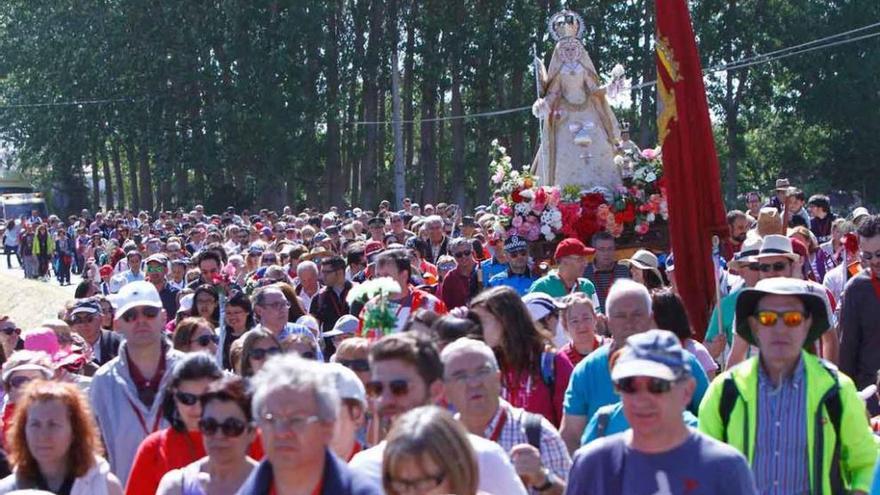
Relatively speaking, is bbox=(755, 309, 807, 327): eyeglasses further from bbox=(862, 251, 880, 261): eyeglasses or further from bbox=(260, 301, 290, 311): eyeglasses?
bbox=(260, 301, 290, 311): eyeglasses

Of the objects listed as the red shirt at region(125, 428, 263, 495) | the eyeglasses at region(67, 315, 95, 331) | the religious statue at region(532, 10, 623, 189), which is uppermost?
the religious statue at region(532, 10, 623, 189)

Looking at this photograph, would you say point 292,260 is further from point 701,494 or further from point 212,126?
point 212,126

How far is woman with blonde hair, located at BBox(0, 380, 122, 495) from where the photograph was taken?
6113 millimetres

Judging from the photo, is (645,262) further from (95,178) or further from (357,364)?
(95,178)

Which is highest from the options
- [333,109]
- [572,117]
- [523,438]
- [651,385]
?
[333,109]

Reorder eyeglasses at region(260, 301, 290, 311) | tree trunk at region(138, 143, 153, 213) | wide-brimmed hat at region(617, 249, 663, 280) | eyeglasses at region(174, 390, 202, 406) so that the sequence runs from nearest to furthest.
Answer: eyeglasses at region(174, 390, 202, 406) < eyeglasses at region(260, 301, 290, 311) < wide-brimmed hat at region(617, 249, 663, 280) < tree trunk at region(138, 143, 153, 213)

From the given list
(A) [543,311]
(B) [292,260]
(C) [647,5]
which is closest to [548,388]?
(A) [543,311]

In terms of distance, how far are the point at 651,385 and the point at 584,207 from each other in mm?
10833

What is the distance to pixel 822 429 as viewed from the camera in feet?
18.0

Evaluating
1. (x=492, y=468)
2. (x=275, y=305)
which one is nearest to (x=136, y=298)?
(x=275, y=305)

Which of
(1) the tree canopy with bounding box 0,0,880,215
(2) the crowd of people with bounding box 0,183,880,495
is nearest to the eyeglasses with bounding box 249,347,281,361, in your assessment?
(2) the crowd of people with bounding box 0,183,880,495

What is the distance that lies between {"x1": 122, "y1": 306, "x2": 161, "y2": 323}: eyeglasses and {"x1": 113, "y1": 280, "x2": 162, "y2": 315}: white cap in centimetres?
2

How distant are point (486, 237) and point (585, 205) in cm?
198

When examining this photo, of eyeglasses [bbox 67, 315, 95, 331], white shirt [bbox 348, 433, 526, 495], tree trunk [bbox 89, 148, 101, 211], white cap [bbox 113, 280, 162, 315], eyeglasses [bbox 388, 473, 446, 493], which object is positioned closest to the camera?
eyeglasses [bbox 388, 473, 446, 493]
